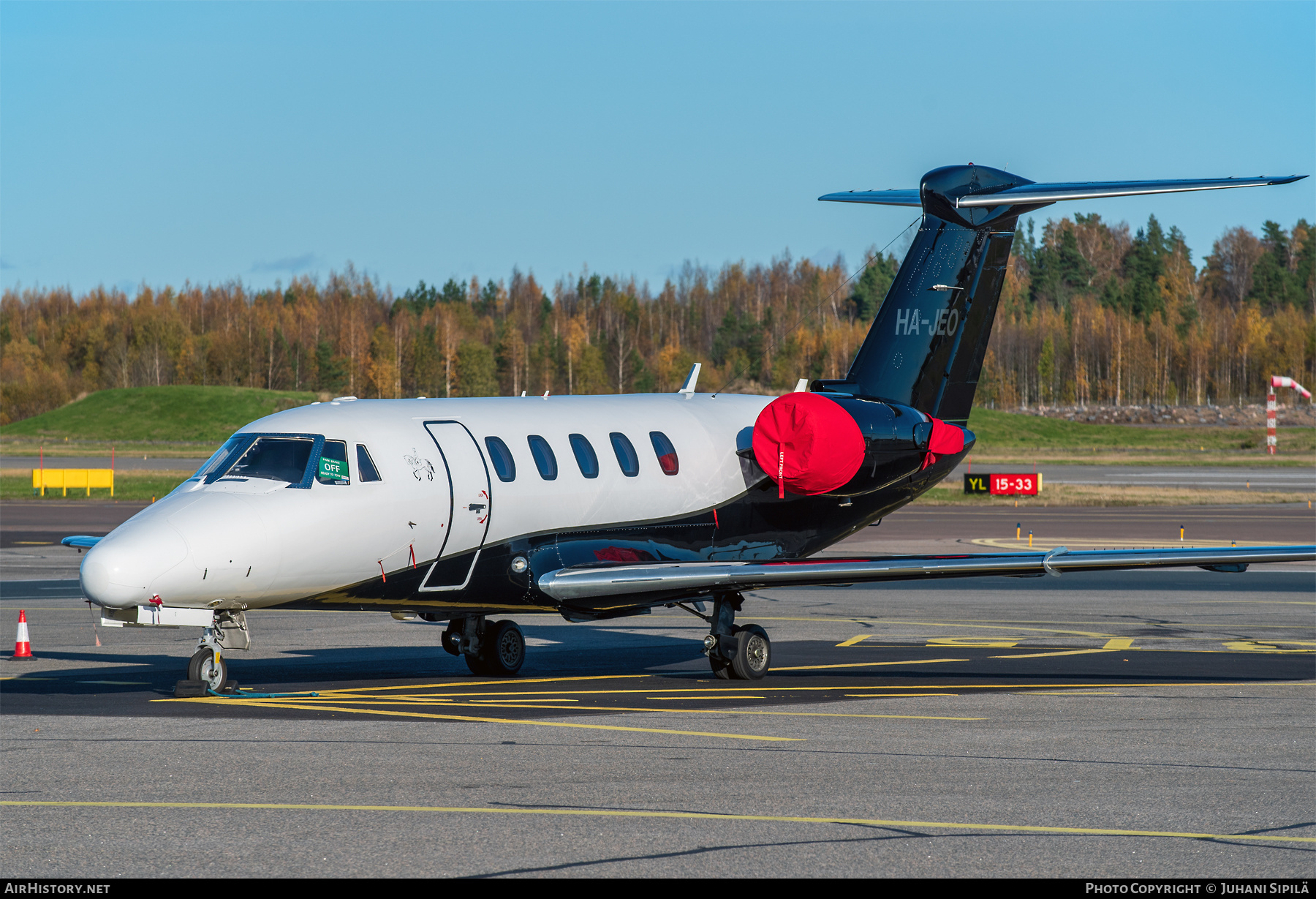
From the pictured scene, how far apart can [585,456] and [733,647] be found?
3.14m

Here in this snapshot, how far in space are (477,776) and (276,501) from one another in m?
5.29

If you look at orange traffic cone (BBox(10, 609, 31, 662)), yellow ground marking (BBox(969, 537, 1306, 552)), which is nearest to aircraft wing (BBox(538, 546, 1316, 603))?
orange traffic cone (BBox(10, 609, 31, 662))

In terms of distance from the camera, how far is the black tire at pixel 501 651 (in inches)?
763

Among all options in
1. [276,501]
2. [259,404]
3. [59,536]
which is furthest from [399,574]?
[259,404]

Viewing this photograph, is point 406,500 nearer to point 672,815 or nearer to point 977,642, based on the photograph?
point 672,815

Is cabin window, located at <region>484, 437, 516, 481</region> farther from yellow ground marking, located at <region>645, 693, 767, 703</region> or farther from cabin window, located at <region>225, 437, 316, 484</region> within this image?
yellow ground marking, located at <region>645, 693, 767, 703</region>

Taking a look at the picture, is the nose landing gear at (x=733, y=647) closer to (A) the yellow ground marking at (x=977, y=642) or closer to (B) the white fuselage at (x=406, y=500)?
(B) the white fuselage at (x=406, y=500)

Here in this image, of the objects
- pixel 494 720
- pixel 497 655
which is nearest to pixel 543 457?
pixel 497 655

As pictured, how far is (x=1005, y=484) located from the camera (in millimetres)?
60156

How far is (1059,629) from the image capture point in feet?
79.8

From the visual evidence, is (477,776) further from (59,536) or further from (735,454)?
(59,536)

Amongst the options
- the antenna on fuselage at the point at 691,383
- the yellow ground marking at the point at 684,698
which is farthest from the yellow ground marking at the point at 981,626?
the yellow ground marking at the point at 684,698

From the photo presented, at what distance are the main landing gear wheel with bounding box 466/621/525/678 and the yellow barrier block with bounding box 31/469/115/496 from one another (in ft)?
159

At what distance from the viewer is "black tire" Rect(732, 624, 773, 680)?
18.7 metres
